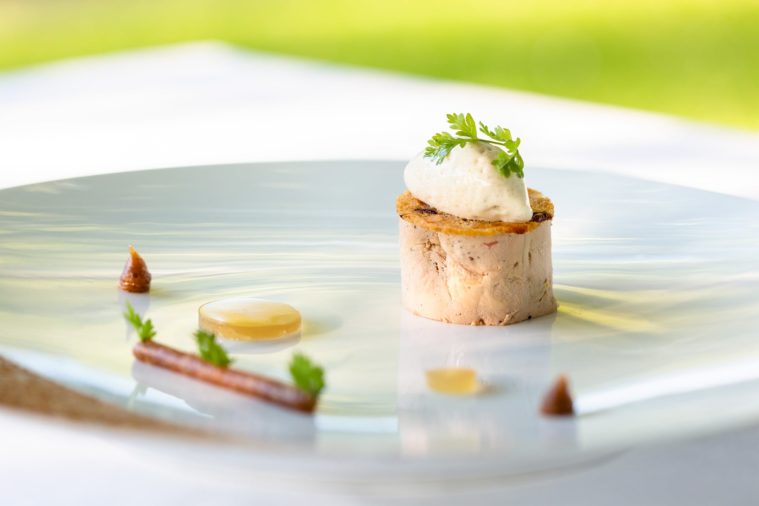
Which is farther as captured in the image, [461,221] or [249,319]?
[461,221]

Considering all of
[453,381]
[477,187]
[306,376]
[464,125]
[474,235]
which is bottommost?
[453,381]

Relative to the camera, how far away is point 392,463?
156 centimetres

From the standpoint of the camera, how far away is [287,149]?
211 inches

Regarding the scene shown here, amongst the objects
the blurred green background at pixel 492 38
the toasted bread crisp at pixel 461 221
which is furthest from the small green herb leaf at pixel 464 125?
the blurred green background at pixel 492 38

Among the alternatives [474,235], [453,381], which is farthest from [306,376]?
[474,235]

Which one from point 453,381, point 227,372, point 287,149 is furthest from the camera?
point 287,149

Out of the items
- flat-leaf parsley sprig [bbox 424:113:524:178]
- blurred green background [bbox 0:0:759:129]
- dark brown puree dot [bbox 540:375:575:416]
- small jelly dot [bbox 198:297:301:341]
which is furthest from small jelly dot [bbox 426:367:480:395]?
blurred green background [bbox 0:0:759:129]

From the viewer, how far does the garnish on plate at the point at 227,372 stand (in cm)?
195

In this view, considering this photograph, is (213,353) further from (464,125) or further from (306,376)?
(464,125)

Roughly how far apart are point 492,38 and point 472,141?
22.3ft

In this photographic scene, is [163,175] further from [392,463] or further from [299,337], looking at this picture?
[392,463]

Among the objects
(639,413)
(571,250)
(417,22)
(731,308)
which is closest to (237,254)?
(571,250)

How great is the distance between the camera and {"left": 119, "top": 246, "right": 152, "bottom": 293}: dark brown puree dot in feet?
9.26

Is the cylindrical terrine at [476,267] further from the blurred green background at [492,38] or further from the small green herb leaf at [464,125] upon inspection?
the blurred green background at [492,38]
